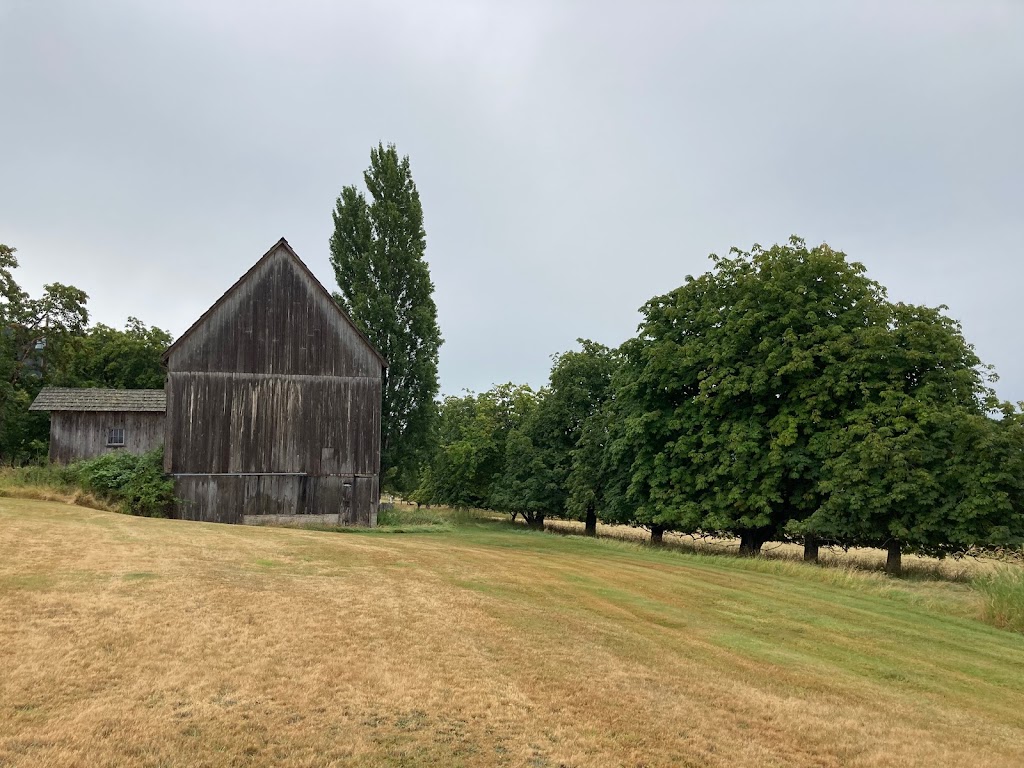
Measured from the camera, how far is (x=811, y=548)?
3136 cm

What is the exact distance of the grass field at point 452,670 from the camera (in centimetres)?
625

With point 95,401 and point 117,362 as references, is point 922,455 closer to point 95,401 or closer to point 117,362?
point 95,401

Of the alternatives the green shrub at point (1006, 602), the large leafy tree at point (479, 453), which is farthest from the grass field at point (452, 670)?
the large leafy tree at point (479, 453)

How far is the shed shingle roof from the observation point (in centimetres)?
3841

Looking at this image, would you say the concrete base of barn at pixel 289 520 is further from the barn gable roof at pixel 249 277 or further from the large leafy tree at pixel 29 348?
the large leafy tree at pixel 29 348

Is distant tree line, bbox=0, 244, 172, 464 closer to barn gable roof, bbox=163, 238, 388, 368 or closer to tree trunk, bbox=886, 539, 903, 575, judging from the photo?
barn gable roof, bbox=163, 238, 388, 368

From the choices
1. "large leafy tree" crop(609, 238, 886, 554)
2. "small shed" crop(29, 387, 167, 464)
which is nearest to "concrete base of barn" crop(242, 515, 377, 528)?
"small shed" crop(29, 387, 167, 464)

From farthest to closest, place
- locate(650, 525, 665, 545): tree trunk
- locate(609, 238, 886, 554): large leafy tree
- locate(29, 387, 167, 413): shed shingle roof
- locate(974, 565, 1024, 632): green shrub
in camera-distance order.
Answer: locate(650, 525, 665, 545): tree trunk < locate(29, 387, 167, 413): shed shingle roof < locate(609, 238, 886, 554): large leafy tree < locate(974, 565, 1024, 632): green shrub

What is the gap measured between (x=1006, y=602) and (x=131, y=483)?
30.9 metres

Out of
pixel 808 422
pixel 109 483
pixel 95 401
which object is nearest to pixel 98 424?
pixel 95 401

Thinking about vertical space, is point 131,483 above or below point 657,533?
above

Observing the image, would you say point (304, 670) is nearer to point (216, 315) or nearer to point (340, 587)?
point (340, 587)

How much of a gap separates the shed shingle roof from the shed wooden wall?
12.1 inches

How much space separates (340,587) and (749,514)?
23.8 m
